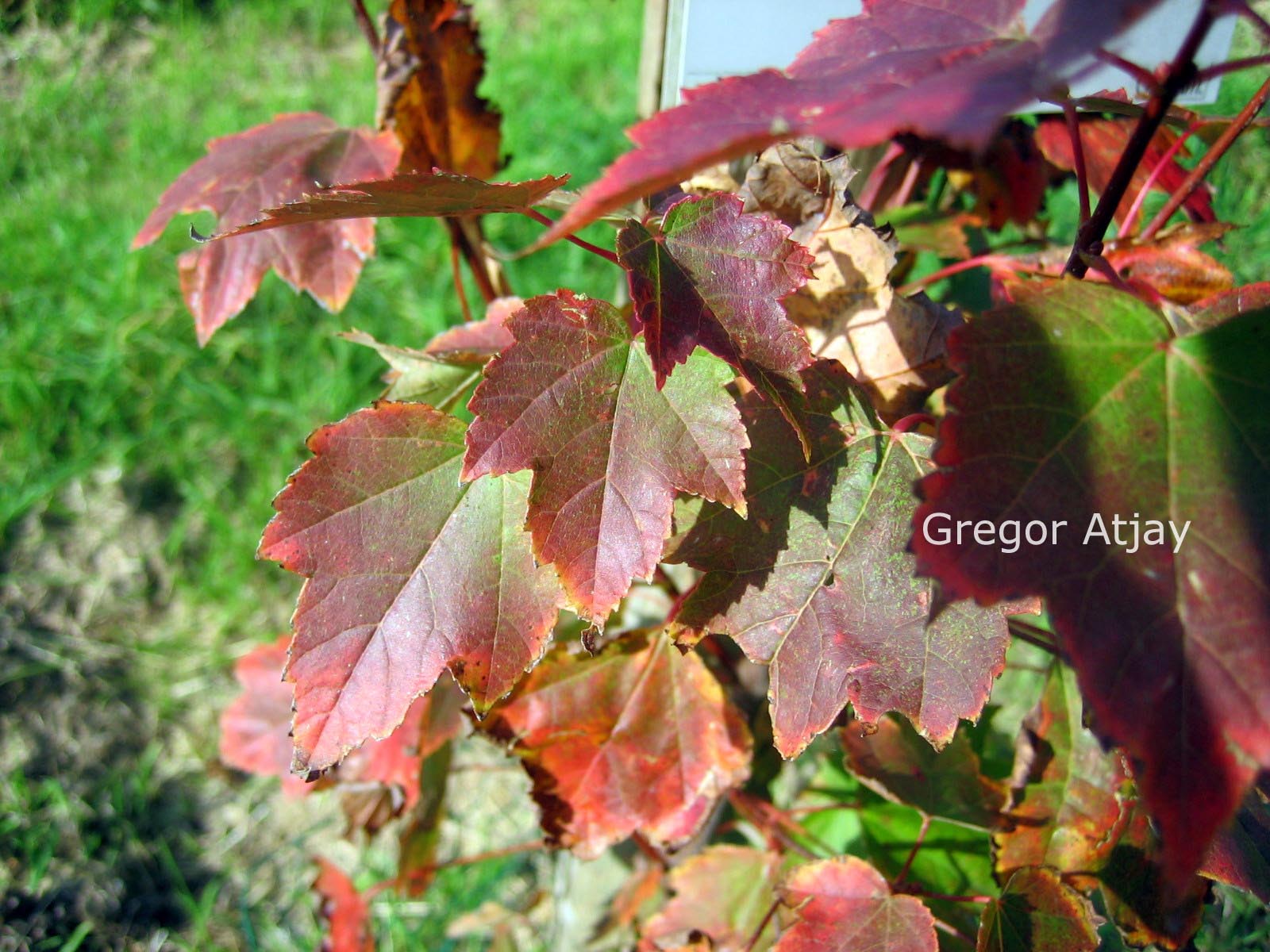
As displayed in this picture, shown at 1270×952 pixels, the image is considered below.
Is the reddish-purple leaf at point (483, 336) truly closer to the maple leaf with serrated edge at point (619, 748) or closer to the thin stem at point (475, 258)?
the thin stem at point (475, 258)

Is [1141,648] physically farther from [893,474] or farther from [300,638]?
[300,638]

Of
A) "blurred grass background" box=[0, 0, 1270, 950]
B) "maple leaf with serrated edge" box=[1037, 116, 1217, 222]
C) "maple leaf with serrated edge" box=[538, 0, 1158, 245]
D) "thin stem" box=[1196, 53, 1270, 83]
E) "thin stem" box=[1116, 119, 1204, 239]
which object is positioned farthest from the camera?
"blurred grass background" box=[0, 0, 1270, 950]

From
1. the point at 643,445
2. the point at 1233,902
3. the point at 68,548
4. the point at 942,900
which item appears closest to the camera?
the point at 643,445

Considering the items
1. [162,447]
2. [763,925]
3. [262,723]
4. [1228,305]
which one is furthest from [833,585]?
[162,447]

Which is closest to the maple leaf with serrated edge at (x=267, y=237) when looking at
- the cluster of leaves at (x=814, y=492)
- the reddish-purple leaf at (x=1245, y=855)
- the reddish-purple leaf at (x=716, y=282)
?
the cluster of leaves at (x=814, y=492)

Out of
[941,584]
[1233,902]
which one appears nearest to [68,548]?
[941,584]

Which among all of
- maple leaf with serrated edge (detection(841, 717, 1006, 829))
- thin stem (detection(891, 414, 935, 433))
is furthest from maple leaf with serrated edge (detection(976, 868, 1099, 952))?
thin stem (detection(891, 414, 935, 433))

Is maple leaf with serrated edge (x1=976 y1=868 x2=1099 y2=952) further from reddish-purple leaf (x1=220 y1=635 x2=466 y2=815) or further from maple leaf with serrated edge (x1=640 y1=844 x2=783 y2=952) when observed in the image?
reddish-purple leaf (x1=220 y1=635 x2=466 y2=815)

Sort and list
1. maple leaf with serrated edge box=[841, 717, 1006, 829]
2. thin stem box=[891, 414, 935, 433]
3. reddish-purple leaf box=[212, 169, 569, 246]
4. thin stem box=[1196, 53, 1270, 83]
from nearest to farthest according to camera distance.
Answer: thin stem box=[1196, 53, 1270, 83], reddish-purple leaf box=[212, 169, 569, 246], thin stem box=[891, 414, 935, 433], maple leaf with serrated edge box=[841, 717, 1006, 829]
